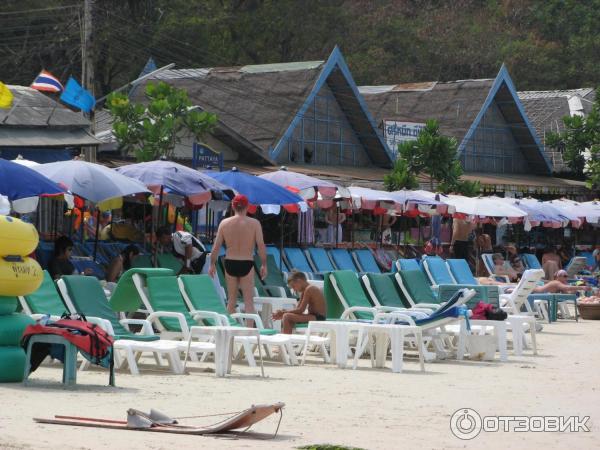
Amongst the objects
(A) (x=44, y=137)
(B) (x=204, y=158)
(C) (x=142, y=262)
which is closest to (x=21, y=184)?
(C) (x=142, y=262)

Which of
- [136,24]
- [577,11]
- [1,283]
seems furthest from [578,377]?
[577,11]

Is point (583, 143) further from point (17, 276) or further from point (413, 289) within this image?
point (17, 276)

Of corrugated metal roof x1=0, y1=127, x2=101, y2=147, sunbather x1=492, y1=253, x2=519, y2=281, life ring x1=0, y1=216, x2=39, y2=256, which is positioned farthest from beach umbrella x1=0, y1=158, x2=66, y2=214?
sunbather x1=492, y1=253, x2=519, y2=281

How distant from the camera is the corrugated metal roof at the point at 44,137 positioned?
21.9 metres

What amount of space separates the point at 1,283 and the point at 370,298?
20.1 ft

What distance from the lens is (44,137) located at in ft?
74.0

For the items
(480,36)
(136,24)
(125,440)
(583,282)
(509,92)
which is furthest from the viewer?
(480,36)

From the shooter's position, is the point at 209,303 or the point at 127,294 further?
the point at 209,303

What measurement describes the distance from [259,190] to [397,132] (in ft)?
62.8

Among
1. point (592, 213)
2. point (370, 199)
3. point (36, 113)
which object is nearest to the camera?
point (370, 199)

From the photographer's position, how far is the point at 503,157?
133ft

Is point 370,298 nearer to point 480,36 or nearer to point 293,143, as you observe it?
point 293,143
